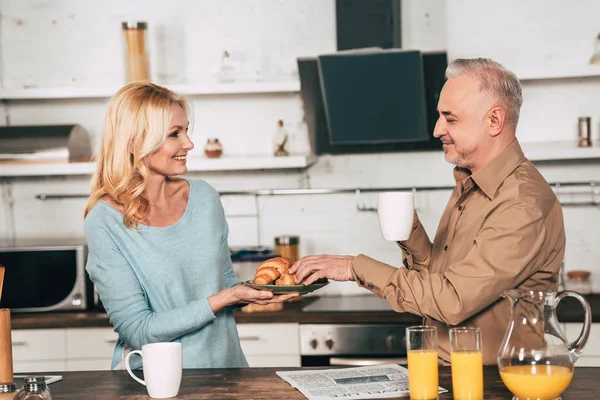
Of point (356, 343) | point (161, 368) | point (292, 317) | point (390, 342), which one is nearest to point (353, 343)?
point (356, 343)

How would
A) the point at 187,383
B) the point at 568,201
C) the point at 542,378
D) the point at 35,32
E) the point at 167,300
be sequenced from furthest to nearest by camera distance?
the point at 35,32
the point at 568,201
the point at 167,300
the point at 187,383
the point at 542,378

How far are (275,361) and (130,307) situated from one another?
1391mm

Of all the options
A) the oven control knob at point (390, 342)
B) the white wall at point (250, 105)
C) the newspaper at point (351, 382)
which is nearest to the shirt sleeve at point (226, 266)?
the newspaper at point (351, 382)

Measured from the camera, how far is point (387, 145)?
425 centimetres

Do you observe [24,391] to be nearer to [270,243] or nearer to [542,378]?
[542,378]

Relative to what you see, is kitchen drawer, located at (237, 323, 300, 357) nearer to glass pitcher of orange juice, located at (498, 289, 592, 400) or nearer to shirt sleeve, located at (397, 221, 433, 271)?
shirt sleeve, located at (397, 221, 433, 271)

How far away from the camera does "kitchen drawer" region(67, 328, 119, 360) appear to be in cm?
373

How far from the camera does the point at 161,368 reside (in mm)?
1920

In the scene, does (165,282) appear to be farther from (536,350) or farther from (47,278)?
(47,278)

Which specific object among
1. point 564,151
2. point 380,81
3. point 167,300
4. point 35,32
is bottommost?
point 167,300

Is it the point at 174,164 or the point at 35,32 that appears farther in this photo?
the point at 35,32

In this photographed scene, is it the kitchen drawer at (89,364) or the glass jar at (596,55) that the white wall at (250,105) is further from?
the kitchen drawer at (89,364)

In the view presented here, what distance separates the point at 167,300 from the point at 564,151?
2130 mm

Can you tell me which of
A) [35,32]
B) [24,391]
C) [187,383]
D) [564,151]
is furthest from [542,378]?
[35,32]
